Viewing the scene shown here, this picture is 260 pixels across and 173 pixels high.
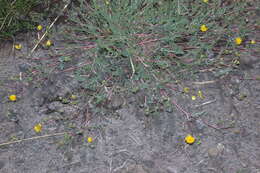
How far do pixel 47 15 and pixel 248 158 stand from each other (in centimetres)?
216

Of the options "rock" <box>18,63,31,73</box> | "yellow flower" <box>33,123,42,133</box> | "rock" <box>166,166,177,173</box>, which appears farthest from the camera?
"rock" <box>18,63,31,73</box>

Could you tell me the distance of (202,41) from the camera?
239 cm

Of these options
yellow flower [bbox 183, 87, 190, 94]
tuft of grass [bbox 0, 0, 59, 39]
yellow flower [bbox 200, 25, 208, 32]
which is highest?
tuft of grass [bbox 0, 0, 59, 39]

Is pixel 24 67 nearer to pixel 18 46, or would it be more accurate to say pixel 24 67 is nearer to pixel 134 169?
pixel 18 46

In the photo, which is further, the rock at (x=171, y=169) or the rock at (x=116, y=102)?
the rock at (x=116, y=102)

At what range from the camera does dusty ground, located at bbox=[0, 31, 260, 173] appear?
1907mm

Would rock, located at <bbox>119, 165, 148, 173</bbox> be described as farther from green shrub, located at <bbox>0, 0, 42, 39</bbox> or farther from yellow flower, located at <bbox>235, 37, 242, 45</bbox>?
green shrub, located at <bbox>0, 0, 42, 39</bbox>

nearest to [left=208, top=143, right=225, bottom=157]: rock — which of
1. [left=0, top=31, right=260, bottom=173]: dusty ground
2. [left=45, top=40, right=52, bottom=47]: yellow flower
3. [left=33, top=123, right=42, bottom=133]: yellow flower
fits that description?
[left=0, top=31, right=260, bottom=173]: dusty ground

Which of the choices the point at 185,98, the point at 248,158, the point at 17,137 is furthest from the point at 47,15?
the point at 248,158

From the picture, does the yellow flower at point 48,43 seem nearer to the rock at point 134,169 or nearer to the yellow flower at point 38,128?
the yellow flower at point 38,128

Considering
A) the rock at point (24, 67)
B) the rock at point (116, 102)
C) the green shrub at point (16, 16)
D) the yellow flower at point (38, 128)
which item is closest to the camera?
the yellow flower at point (38, 128)

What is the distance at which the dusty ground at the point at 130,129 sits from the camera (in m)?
1.91

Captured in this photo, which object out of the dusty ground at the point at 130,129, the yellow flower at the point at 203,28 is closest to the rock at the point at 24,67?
the dusty ground at the point at 130,129

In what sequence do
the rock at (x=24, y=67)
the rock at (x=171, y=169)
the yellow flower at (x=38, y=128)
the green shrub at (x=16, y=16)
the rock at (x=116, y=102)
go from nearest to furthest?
the rock at (x=171, y=169)
the yellow flower at (x=38, y=128)
the rock at (x=116, y=102)
the rock at (x=24, y=67)
the green shrub at (x=16, y=16)
